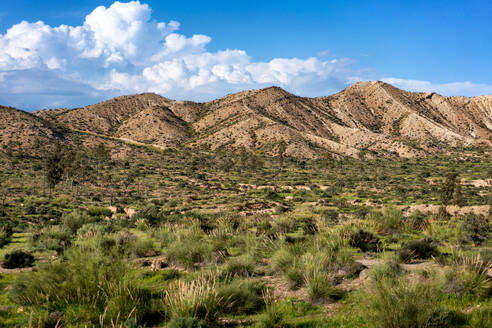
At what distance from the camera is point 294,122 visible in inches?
5069

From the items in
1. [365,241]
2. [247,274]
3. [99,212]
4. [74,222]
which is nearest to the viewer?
[247,274]

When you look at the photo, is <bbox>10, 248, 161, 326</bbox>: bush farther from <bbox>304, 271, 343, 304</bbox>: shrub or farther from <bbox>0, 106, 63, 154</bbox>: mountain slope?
Answer: <bbox>0, 106, 63, 154</bbox>: mountain slope

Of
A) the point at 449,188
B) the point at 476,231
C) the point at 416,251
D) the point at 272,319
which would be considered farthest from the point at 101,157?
the point at 272,319

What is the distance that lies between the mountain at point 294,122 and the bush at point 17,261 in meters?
84.1

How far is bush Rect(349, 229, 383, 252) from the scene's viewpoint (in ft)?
47.4

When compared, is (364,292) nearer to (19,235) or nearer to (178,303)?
(178,303)

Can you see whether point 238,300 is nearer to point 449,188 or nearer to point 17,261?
point 17,261

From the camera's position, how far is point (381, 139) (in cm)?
11631

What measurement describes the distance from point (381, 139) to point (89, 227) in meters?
113

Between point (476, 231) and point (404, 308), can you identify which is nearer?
point (404, 308)

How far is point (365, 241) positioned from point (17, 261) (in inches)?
607

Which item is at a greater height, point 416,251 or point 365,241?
point 416,251

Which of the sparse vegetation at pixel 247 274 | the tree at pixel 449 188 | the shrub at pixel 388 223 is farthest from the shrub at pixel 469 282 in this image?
the tree at pixel 449 188

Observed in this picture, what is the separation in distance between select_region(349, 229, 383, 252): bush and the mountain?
8037cm
